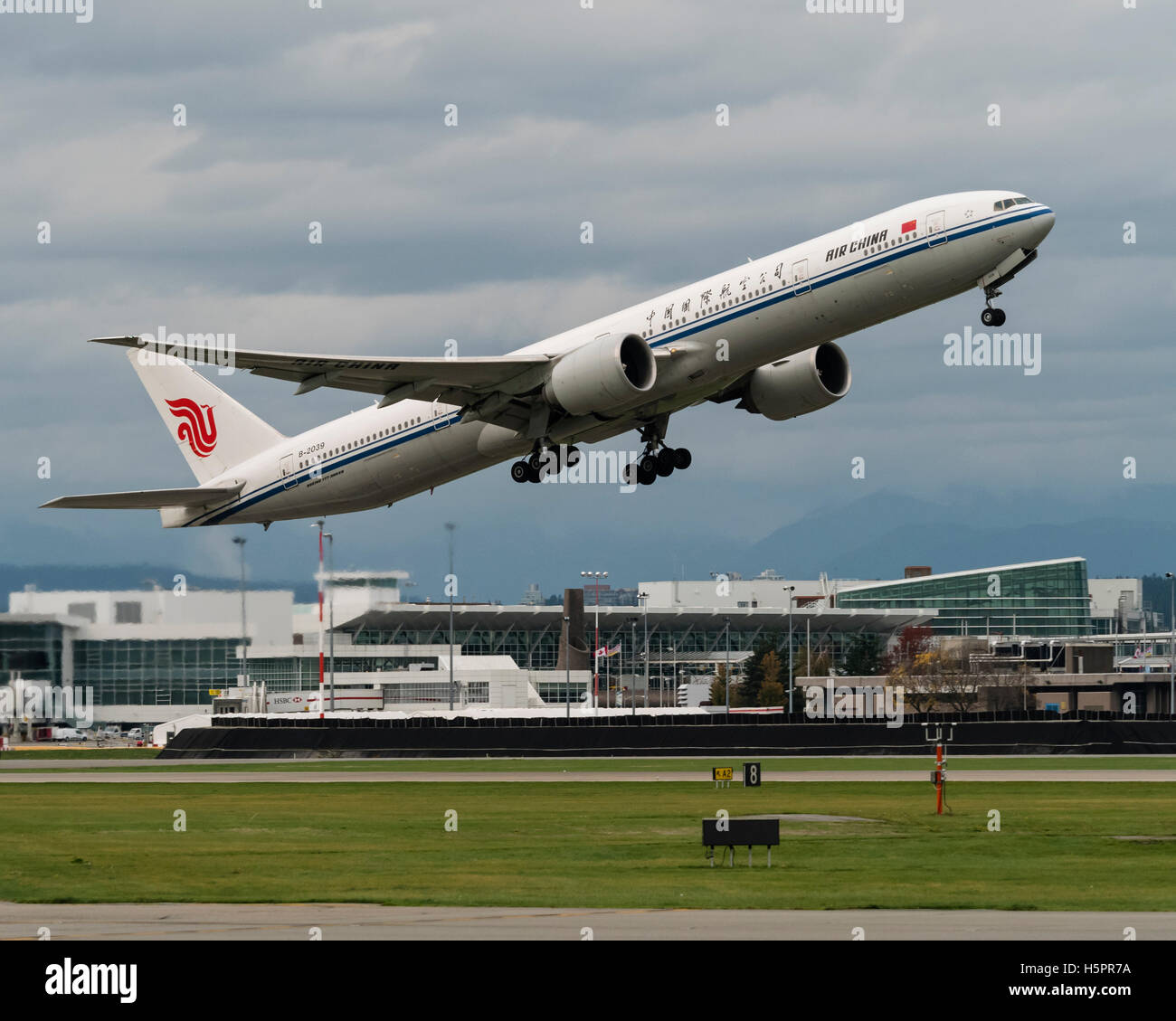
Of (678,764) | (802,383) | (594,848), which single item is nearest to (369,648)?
(678,764)

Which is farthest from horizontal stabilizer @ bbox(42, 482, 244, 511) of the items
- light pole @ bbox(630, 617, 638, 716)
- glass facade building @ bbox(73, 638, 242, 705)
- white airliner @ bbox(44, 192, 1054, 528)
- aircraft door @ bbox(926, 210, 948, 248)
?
light pole @ bbox(630, 617, 638, 716)

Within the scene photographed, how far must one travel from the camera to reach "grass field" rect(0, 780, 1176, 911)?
27.3 m

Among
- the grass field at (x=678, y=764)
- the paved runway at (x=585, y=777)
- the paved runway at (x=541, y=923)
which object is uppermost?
the paved runway at (x=541, y=923)

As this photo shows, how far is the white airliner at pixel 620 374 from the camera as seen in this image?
4116cm

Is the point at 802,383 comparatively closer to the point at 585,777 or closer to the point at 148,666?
the point at 585,777

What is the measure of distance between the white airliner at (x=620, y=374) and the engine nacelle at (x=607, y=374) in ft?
0.16

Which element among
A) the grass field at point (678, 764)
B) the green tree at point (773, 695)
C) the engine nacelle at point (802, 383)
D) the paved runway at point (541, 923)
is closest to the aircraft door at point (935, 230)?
the engine nacelle at point (802, 383)

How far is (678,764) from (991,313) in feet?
110

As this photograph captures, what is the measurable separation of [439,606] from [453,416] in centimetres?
12062

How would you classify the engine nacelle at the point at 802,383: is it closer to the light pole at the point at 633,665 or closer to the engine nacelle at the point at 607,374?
the engine nacelle at the point at 607,374

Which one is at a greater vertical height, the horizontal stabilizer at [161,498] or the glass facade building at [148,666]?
the horizontal stabilizer at [161,498]

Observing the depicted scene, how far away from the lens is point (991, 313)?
4084 centimetres

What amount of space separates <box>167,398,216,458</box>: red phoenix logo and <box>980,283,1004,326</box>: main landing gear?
30331mm
